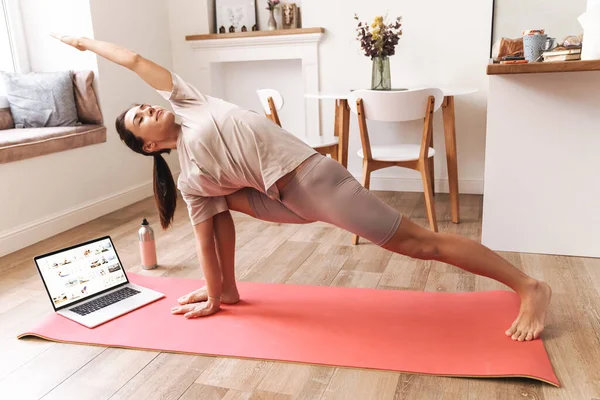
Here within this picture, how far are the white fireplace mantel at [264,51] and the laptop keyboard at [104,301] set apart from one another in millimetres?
2225

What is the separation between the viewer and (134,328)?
83.2 inches

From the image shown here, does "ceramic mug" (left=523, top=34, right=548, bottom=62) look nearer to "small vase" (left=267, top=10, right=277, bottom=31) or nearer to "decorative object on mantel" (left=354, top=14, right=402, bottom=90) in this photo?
"decorative object on mantel" (left=354, top=14, right=402, bottom=90)

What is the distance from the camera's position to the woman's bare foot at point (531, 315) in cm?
190

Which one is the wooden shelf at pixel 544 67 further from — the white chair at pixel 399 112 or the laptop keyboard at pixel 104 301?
the laptop keyboard at pixel 104 301

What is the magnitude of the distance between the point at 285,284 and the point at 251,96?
242cm

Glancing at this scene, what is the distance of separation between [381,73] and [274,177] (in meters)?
1.75

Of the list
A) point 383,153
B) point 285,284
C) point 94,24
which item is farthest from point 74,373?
point 94,24

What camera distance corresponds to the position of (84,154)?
3.68 m

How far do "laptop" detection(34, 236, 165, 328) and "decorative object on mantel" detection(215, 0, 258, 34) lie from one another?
7.83 feet

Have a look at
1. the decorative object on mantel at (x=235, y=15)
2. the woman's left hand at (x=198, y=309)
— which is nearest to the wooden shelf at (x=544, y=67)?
the woman's left hand at (x=198, y=309)

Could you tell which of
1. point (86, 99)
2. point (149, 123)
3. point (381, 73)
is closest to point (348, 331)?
point (149, 123)

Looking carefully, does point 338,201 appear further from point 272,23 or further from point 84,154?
point 272,23

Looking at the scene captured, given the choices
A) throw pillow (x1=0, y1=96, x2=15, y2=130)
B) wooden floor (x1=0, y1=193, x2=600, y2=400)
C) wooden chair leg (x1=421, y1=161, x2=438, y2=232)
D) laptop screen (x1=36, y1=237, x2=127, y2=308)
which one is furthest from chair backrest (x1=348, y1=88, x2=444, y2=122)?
throw pillow (x1=0, y1=96, x2=15, y2=130)

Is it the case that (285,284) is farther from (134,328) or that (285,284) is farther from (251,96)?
(251,96)
